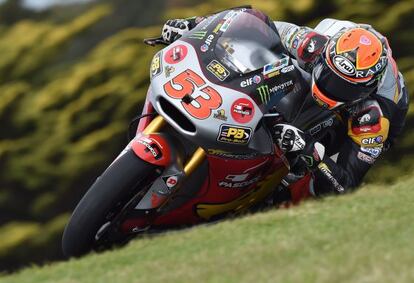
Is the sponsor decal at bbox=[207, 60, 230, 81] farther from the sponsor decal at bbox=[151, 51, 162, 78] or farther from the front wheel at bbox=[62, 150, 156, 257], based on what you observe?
the front wheel at bbox=[62, 150, 156, 257]

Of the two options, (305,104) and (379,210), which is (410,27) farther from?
(379,210)

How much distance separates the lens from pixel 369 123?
571cm

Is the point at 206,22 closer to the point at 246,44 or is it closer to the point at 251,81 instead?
the point at 246,44

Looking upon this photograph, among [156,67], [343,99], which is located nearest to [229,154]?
[156,67]

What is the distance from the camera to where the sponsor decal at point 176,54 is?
5.24 meters

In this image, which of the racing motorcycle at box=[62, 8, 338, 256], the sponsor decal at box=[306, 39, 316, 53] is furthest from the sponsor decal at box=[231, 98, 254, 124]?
the sponsor decal at box=[306, 39, 316, 53]

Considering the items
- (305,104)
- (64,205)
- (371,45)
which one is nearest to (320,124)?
(305,104)

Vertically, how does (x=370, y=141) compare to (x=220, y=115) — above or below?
below

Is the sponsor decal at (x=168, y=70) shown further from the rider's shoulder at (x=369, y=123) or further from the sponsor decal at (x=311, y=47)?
the rider's shoulder at (x=369, y=123)

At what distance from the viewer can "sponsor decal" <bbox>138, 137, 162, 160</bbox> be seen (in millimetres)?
5059

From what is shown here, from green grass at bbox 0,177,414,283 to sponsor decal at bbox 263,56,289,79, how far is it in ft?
2.54

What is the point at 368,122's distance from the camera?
5.71 metres

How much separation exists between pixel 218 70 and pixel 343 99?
2.63 feet

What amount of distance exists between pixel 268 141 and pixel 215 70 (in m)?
0.55
